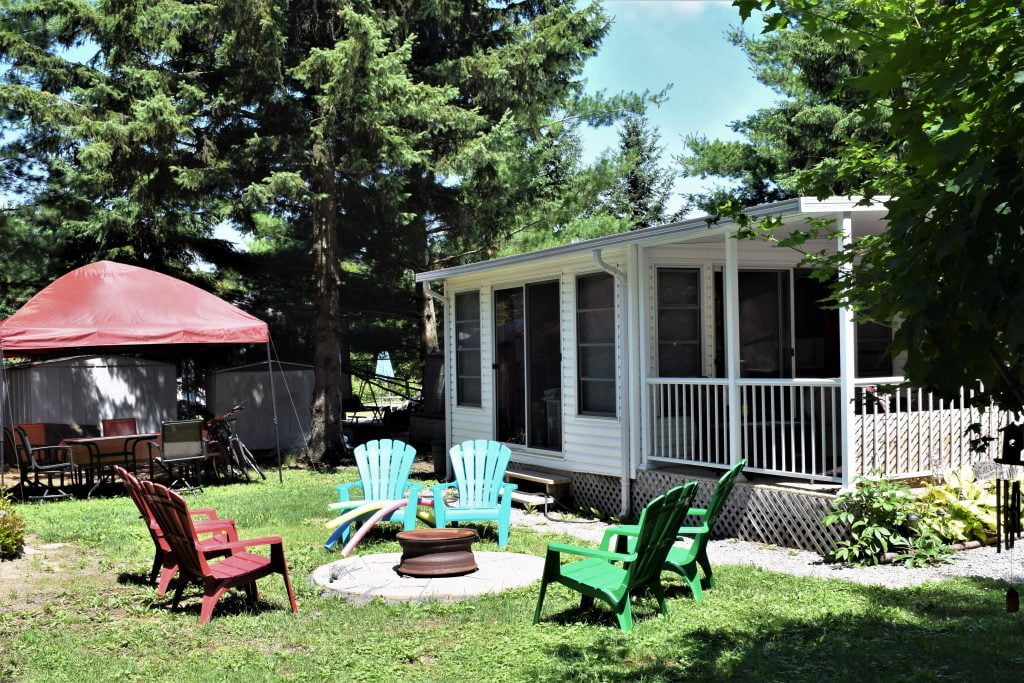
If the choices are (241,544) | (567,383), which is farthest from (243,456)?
(241,544)

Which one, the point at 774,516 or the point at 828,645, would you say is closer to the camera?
the point at 828,645

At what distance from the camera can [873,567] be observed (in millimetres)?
7625

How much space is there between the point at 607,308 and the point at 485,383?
265cm

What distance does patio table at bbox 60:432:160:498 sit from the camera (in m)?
12.9

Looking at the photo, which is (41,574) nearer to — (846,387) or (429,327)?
Result: (846,387)

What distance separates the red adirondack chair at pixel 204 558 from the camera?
6.13m

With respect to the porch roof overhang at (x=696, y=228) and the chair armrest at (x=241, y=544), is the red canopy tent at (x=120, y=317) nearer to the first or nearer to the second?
the porch roof overhang at (x=696, y=228)

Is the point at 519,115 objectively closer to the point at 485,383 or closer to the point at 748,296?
the point at 485,383

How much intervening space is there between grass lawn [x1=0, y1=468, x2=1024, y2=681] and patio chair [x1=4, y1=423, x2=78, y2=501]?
5379 millimetres

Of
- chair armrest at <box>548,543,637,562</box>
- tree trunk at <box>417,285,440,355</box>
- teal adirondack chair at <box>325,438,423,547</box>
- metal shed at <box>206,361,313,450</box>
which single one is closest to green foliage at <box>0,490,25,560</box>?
teal adirondack chair at <box>325,438,423,547</box>

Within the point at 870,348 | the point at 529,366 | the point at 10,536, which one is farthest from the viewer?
the point at 529,366

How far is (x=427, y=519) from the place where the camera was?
355 inches

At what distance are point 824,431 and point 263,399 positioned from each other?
11.9 meters

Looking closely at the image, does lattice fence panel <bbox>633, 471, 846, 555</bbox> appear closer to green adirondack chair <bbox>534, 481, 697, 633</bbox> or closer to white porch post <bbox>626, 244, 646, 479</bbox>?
white porch post <bbox>626, 244, 646, 479</bbox>
